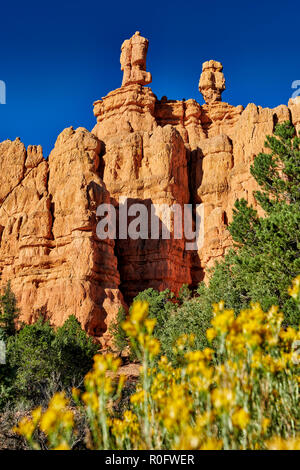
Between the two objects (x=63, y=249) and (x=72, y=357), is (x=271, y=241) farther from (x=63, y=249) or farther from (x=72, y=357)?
(x=63, y=249)

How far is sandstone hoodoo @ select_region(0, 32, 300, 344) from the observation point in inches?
1716

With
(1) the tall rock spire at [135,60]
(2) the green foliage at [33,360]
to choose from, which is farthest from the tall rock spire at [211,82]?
(2) the green foliage at [33,360]

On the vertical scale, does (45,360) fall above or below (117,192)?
below

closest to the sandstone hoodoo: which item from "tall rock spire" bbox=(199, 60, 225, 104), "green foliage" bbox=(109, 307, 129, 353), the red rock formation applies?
the red rock formation

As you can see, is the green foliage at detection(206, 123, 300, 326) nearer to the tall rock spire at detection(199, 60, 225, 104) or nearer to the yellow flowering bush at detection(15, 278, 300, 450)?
the yellow flowering bush at detection(15, 278, 300, 450)

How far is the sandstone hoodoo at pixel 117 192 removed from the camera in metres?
43.6

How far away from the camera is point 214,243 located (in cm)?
5294

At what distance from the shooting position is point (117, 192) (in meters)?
56.4

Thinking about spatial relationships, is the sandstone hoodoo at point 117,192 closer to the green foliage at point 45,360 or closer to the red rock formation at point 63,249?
the red rock formation at point 63,249

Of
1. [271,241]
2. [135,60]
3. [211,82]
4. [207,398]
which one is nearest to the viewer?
[207,398]

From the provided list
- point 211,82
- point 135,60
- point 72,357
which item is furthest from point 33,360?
point 211,82

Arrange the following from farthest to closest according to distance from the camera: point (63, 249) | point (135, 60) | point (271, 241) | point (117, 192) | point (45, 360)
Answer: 1. point (135, 60)
2. point (117, 192)
3. point (63, 249)
4. point (45, 360)
5. point (271, 241)
